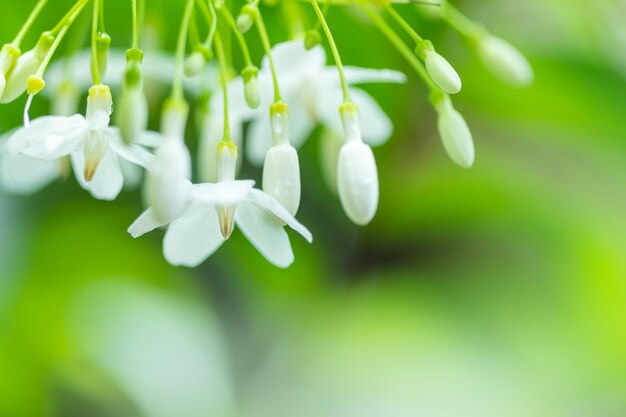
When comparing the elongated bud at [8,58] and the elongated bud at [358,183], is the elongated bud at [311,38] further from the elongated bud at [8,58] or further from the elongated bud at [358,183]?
the elongated bud at [8,58]

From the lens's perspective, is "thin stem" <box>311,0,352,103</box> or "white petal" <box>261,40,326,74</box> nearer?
"thin stem" <box>311,0,352,103</box>

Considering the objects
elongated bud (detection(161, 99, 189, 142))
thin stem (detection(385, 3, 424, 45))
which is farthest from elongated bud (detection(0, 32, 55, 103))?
thin stem (detection(385, 3, 424, 45))

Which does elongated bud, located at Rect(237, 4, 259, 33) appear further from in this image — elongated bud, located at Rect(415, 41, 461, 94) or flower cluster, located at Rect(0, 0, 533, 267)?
elongated bud, located at Rect(415, 41, 461, 94)

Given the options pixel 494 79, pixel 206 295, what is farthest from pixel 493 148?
pixel 206 295

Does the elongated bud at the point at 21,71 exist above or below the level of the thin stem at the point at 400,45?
below

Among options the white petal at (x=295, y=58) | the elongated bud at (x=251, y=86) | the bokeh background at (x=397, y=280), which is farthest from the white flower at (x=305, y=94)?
the bokeh background at (x=397, y=280)

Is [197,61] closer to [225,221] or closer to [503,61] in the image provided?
[225,221]
